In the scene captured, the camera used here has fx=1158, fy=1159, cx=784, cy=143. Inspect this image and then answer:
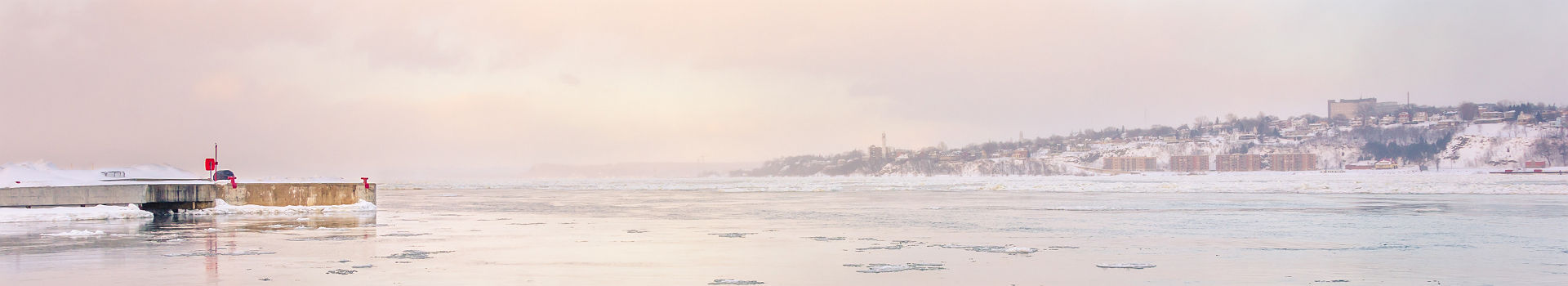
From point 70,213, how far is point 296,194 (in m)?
4.91

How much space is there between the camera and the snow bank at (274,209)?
25.3 meters

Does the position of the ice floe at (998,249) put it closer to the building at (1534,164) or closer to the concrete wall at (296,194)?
the concrete wall at (296,194)

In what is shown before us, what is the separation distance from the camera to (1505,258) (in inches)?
475

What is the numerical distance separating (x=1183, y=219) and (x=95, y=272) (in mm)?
16936

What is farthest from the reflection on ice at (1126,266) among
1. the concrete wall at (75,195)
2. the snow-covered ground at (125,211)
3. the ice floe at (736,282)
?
the concrete wall at (75,195)

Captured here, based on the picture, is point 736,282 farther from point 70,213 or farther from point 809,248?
point 70,213

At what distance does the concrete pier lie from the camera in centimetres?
2398

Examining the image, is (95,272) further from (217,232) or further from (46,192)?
(46,192)

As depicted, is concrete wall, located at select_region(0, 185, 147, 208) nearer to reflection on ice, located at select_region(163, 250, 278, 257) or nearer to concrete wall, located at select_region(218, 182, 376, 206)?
concrete wall, located at select_region(218, 182, 376, 206)

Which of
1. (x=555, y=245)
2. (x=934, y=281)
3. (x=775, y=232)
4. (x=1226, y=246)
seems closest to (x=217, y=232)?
(x=555, y=245)

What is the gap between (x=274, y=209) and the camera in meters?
25.8

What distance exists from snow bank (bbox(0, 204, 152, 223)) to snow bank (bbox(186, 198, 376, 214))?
139 centimetres

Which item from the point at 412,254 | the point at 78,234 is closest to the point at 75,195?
the point at 78,234

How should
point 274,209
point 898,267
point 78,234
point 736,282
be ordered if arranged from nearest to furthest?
1. point 736,282
2. point 898,267
3. point 78,234
4. point 274,209
